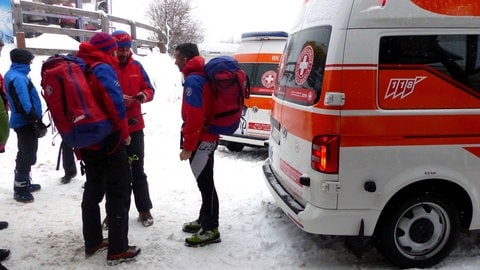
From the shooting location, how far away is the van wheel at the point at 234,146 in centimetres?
867

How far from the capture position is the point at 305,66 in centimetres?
364

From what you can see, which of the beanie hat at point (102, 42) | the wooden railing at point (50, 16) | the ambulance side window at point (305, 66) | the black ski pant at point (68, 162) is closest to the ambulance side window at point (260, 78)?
the black ski pant at point (68, 162)

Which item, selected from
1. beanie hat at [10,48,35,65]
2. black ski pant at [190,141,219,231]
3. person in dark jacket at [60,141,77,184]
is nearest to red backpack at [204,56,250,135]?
black ski pant at [190,141,219,231]

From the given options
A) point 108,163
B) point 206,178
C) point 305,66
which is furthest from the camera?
point 206,178

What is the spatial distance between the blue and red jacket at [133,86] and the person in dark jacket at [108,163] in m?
0.49

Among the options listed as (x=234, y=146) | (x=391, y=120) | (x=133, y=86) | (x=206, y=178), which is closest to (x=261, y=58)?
(x=234, y=146)

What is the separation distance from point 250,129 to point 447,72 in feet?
16.2

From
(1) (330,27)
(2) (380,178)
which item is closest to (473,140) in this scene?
(2) (380,178)

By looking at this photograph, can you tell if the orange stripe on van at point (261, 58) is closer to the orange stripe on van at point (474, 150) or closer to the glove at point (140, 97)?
the glove at point (140, 97)

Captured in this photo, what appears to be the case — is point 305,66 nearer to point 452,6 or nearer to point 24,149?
point 452,6

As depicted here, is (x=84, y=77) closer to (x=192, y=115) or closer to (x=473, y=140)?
(x=192, y=115)

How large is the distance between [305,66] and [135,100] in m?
1.73

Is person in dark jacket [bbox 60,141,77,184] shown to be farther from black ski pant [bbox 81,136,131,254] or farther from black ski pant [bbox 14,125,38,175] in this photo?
black ski pant [bbox 81,136,131,254]

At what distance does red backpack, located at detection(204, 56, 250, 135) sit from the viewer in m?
3.72
